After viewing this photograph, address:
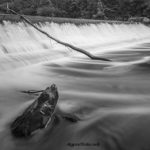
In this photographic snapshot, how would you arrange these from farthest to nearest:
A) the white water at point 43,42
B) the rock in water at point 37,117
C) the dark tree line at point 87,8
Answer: the dark tree line at point 87,8 → the white water at point 43,42 → the rock in water at point 37,117

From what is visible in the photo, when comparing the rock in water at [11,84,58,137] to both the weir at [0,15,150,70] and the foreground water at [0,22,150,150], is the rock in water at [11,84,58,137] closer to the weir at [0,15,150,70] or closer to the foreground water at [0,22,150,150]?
the foreground water at [0,22,150,150]

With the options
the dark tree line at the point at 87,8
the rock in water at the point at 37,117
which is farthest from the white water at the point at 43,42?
the dark tree line at the point at 87,8

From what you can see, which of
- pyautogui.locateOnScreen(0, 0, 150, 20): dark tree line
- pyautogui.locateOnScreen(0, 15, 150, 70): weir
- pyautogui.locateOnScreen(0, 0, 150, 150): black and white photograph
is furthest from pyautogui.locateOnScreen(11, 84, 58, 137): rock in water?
pyautogui.locateOnScreen(0, 0, 150, 20): dark tree line

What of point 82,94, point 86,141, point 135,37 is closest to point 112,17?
point 135,37

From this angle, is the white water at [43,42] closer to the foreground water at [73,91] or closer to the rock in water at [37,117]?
the foreground water at [73,91]

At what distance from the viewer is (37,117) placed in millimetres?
2221

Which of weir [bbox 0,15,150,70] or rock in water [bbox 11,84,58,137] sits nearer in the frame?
rock in water [bbox 11,84,58,137]

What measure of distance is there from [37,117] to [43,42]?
481 cm

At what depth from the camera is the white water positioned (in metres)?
5.56

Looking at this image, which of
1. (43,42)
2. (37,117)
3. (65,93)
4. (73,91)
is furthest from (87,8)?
(37,117)

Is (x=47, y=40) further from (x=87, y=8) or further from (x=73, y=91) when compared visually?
(x=87, y=8)

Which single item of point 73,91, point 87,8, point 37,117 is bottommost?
point 87,8

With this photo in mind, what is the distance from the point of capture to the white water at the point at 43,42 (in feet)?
18.2

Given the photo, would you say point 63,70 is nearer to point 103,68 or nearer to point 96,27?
point 103,68
